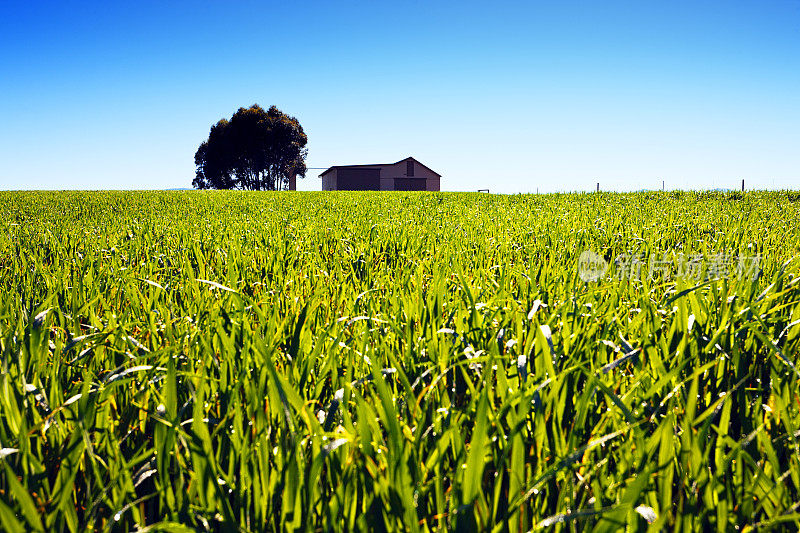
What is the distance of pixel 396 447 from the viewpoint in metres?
0.91

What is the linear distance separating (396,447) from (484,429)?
6.5 inches

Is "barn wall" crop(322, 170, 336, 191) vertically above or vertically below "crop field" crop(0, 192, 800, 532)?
above

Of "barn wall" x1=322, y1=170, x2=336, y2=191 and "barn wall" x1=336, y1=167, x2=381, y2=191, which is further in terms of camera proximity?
"barn wall" x1=322, y1=170, x2=336, y2=191

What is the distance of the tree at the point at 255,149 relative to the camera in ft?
197

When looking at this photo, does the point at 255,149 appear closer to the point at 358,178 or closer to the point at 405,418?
the point at 358,178

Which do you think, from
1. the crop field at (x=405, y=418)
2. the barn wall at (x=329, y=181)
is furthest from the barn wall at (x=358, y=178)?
the crop field at (x=405, y=418)

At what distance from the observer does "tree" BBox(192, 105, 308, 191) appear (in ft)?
197

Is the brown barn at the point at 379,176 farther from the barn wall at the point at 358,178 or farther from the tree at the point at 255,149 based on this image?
the tree at the point at 255,149

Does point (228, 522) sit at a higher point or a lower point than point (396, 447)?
lower

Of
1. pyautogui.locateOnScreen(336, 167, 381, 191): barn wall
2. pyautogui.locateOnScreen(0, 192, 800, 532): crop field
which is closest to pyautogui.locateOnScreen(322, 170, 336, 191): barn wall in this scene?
pyautogui.locateOnScreen(336, 167, 381, 191): barn wall

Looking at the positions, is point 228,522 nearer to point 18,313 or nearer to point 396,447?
point 396,447

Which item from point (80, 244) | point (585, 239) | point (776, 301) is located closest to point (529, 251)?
point (585, 239)

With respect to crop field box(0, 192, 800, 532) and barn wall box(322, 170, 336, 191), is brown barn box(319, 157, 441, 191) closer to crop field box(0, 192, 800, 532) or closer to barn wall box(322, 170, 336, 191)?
barn wall box(322, 170, 336, 191)

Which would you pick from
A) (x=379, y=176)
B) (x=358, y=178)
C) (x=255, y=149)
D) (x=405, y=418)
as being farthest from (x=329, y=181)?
(x=405, y=418)
